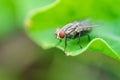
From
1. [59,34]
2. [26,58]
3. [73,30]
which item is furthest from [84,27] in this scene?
[26,58]

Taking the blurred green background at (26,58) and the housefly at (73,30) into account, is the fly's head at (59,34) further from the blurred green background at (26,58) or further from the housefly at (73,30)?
the blurred green background at (26,58)

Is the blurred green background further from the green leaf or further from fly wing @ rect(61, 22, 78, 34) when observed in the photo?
fly wing @ rect(61, 22, 78, 34)

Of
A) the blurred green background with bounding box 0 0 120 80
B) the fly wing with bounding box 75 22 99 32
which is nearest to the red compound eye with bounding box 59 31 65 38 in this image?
the fly wing with bounding box 75 22 99 32

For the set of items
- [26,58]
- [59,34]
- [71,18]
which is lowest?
[26,58]

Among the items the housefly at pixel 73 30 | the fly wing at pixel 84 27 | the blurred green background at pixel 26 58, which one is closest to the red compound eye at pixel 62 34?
the housefly at pixel 73 30

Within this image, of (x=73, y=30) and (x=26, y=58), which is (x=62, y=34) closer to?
(x=73, y=30)

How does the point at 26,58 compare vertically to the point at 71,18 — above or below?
below

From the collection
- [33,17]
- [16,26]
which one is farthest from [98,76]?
[16,26]
